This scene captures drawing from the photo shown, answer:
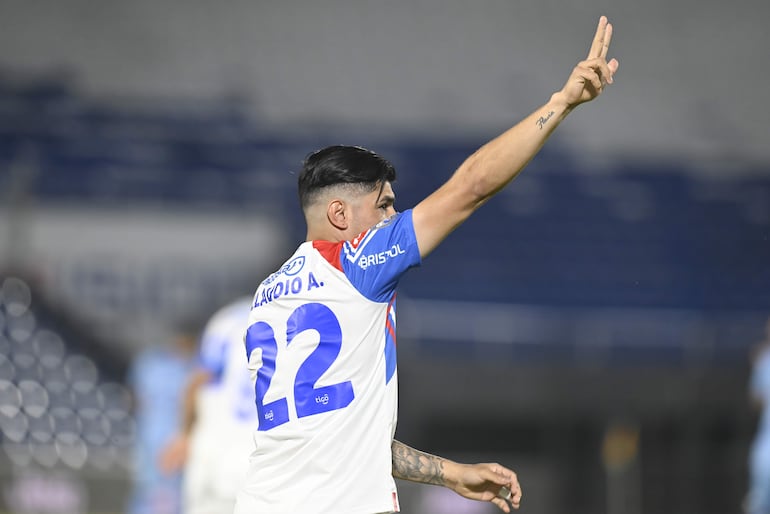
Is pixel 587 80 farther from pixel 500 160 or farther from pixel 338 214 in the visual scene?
pixel 338 214

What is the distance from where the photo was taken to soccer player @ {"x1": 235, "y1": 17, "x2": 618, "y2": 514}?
9.51 ft

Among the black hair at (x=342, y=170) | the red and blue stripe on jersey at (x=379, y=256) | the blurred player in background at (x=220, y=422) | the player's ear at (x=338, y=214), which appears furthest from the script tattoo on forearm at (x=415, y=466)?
the blurred player in background at (x=220, y=422)

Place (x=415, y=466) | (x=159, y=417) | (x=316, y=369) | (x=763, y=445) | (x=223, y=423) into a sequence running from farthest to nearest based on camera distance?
(x=159, y=417) < (x=763, y=445) < (x=223, y=423) < (x=415, y=466) < (x=316, y=369)

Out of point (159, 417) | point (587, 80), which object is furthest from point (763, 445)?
point (587, 80)

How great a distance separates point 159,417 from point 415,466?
737 cm

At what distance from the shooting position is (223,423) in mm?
5957

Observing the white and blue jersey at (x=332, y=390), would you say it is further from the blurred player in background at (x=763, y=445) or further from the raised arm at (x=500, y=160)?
the blurred player in background at (x=763, y=445)

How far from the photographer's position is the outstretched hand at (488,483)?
321 centimetres

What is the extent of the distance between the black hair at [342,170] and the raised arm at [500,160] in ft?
0.96

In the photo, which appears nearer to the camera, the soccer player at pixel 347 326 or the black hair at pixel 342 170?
the soccer player at pixel 347 326

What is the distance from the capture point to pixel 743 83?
18734mm

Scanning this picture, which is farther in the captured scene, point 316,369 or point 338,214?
point 338,214

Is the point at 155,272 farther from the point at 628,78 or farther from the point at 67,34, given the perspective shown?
the point at 628,78

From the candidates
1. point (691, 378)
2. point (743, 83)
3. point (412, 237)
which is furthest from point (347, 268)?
point (743, 83)
